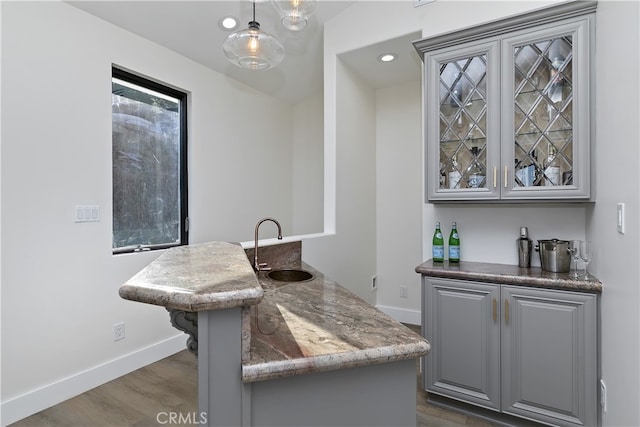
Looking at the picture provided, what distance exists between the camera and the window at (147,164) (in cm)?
265

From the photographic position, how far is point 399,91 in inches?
147

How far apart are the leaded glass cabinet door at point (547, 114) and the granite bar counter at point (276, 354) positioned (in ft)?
4.67

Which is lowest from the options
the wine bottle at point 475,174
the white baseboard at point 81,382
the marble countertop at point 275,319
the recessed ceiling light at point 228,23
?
the white baseboard at point 81,382

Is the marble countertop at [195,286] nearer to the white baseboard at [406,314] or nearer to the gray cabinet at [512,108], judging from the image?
the gray cabinet at [512,108]

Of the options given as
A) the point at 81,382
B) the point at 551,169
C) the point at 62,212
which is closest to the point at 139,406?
the point at 81,382

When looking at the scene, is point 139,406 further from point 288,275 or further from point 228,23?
point 228,23

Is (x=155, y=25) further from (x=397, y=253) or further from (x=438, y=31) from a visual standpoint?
(x=397, y=253)

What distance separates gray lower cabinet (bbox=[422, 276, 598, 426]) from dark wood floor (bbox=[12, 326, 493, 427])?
16 centimetres

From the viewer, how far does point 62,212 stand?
7.29ft

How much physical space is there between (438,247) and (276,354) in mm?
1785

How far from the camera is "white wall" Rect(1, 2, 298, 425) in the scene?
1.99m

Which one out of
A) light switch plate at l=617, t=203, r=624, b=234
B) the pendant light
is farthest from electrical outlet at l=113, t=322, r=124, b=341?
light switch plate at l=617, t=203, r=624, b=234

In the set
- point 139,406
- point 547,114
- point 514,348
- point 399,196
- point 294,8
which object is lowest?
point 139,406

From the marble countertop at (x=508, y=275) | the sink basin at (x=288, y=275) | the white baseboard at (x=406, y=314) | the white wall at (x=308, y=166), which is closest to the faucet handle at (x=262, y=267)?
the sink basin at (x=288, y=275)
